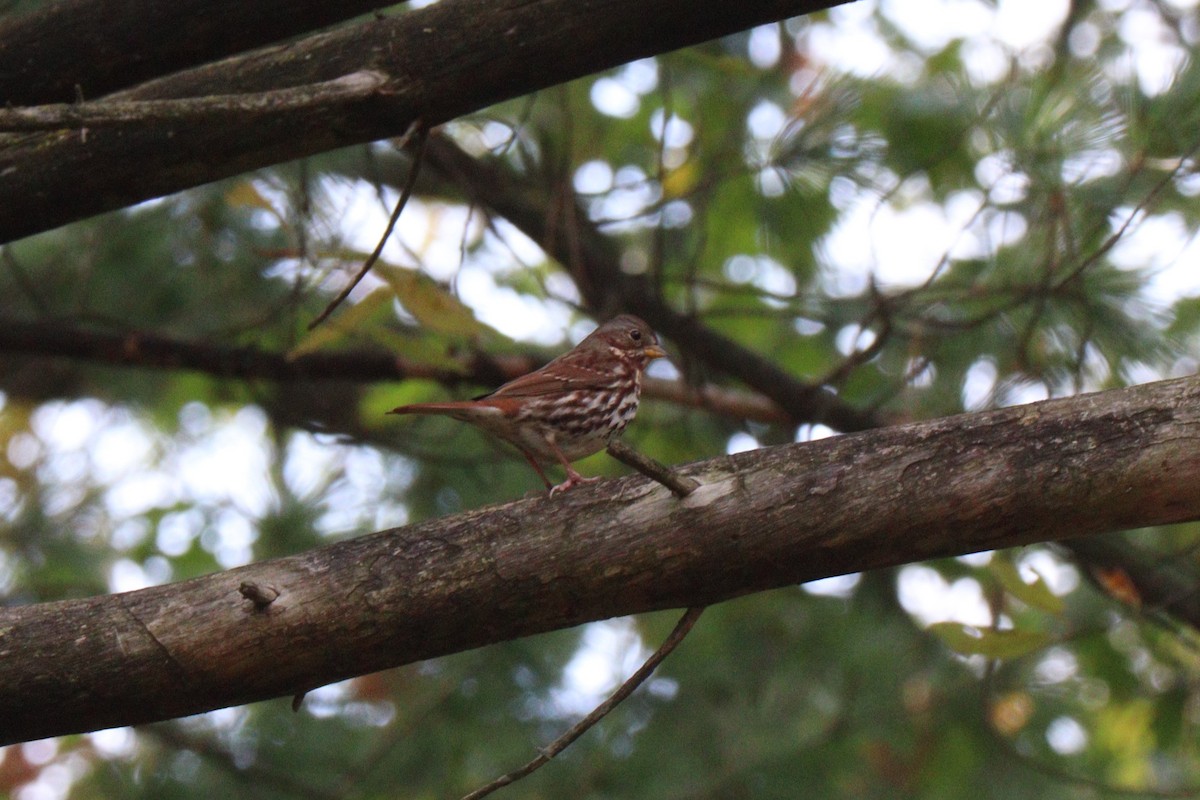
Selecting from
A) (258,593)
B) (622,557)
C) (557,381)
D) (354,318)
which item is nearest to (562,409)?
(557,381)

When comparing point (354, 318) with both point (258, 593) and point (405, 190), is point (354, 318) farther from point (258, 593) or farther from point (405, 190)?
point (258, 593)

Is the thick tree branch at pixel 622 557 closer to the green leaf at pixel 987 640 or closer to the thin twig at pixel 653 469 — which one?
the thin twig at pixel 653 469

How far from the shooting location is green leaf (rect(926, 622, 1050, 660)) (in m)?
2.92

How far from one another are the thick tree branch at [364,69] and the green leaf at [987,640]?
149 centimetres

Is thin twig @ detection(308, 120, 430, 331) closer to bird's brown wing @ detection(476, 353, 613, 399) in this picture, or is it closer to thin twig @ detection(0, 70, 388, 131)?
thin twig @ detection(0, 70, 388, 131)

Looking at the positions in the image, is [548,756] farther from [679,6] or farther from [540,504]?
[679,6]

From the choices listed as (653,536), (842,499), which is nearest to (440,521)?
(653,536)

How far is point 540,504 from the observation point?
8.20 feet

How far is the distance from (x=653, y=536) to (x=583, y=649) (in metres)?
3.89

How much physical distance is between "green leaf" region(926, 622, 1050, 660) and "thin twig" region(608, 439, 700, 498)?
0.88m

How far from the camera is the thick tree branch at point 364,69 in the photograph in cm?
251

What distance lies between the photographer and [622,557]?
2395 mm

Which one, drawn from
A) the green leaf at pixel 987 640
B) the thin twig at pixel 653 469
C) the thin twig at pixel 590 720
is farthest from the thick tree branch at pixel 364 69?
the green leaf at pixel 987 640

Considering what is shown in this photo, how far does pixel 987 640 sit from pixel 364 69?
198 centimetres
